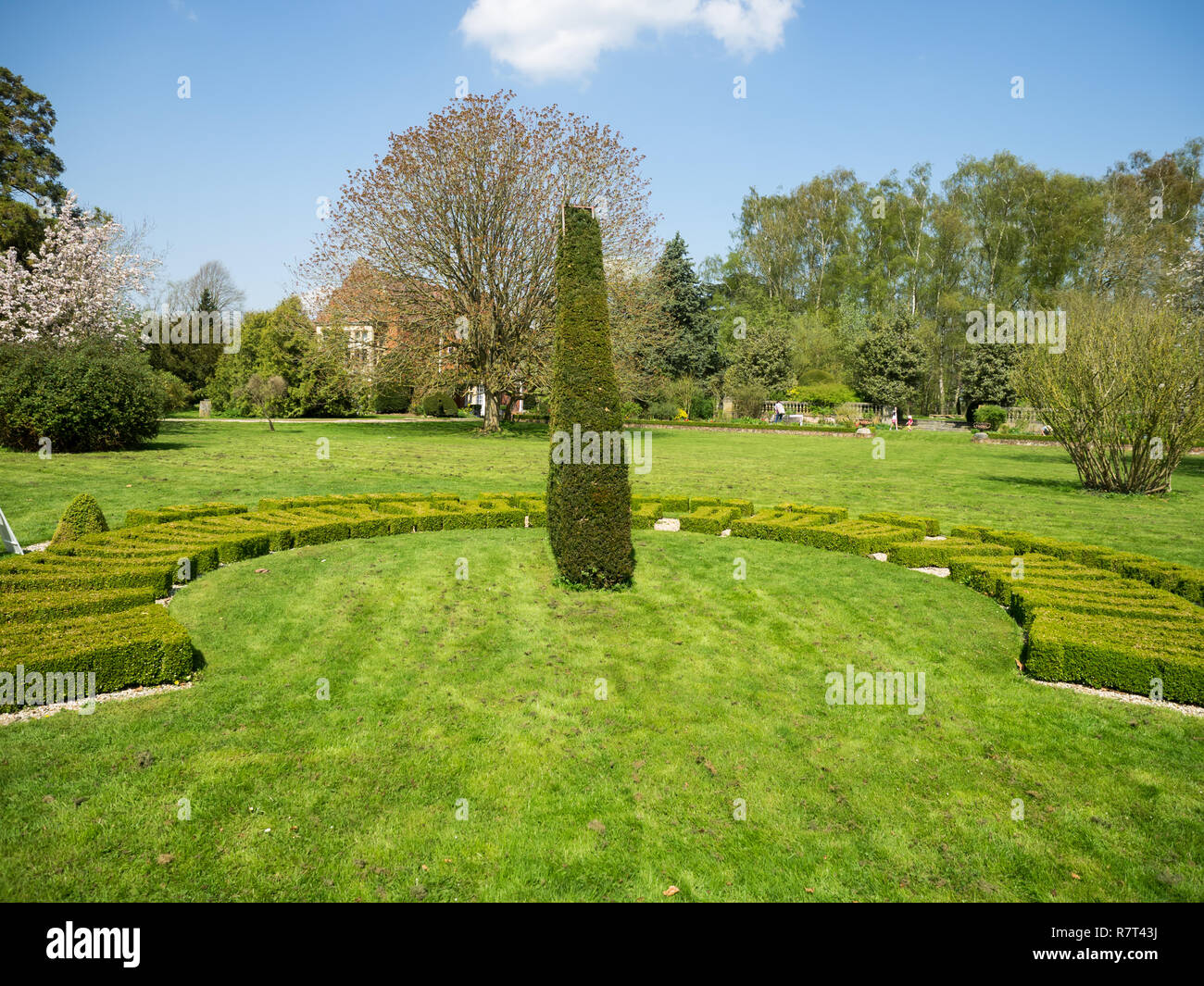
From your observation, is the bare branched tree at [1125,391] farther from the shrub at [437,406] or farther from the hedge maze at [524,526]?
the shrub at [437,406]

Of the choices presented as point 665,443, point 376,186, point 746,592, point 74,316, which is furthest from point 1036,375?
point 74,316

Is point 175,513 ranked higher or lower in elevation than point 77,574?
higher

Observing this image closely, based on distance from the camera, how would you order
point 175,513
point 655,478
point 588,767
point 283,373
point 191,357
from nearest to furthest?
point 588,767 → point 175,513 → point 655,478 → point 283,373 → point 191,357

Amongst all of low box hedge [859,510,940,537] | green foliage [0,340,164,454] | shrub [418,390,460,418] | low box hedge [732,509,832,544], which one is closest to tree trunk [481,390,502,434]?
shrub [418,390,460,418]

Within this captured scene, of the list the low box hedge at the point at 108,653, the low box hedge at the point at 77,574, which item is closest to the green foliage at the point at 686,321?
the low box hedge at the point at 77,574

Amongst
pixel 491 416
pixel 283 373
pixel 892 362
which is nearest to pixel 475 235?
pixel 491 416

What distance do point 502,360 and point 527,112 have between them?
10387 mm

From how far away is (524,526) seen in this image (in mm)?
12594

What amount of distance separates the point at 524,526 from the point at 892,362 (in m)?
44.6

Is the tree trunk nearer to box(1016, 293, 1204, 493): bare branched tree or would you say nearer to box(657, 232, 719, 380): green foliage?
box(657, 232, 719, 380): green foliage

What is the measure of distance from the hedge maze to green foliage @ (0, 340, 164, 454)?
12.3m

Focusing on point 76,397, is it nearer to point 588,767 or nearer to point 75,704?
point 75,704

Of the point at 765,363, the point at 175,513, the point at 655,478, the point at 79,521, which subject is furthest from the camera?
the point at 765,363

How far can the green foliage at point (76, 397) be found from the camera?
66.0 ft
